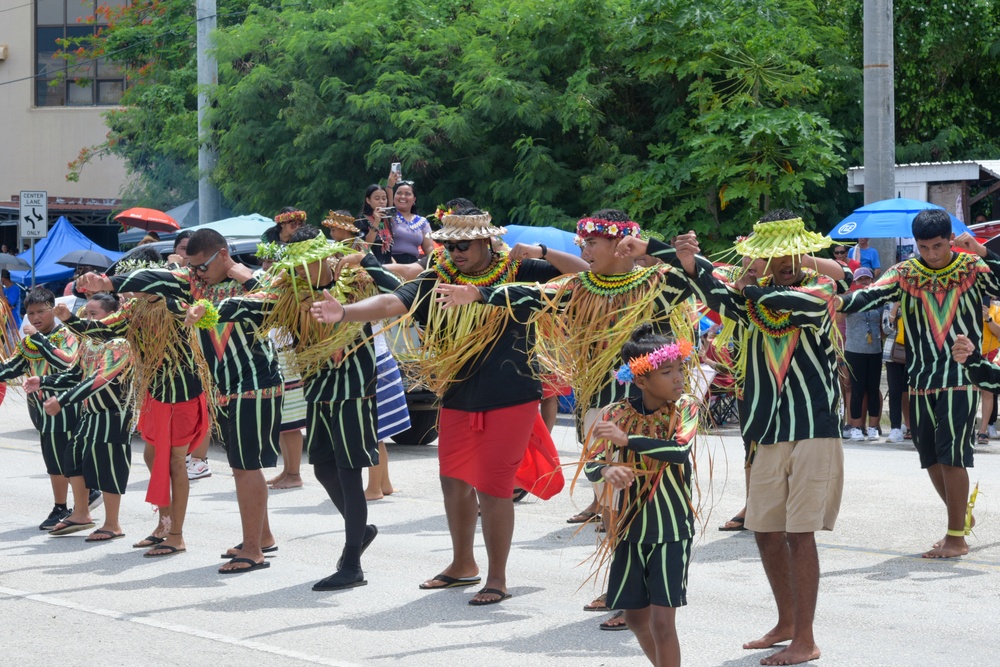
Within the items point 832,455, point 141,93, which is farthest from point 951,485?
point 141,93

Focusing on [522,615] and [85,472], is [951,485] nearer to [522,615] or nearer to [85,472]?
A: [522,615]

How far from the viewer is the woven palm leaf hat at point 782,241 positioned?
582cm

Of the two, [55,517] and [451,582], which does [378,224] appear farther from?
[451,582]

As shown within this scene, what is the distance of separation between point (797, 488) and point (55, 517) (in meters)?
5.66

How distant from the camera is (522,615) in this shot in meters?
6.58

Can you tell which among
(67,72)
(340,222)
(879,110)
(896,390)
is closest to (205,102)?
(879,110)

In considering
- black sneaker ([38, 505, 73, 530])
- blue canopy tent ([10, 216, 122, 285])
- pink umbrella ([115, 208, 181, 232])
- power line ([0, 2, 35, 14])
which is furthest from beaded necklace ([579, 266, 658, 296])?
power line ([0, 2, 35, 14])

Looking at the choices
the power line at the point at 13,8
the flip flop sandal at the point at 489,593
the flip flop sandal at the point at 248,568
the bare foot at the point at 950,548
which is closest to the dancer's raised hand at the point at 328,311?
the flip flop sandal at the point at 489,593

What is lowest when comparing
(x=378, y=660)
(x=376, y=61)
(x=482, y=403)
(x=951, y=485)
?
(x=378, y=660)

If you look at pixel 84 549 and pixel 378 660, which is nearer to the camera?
pixel 378 660

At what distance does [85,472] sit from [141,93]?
1971 cm

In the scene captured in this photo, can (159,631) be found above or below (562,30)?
below

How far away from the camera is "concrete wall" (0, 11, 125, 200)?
127 feet

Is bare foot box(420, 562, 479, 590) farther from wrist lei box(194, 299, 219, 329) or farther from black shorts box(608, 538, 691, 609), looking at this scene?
black shorts box(608, 538, 691, 609)
